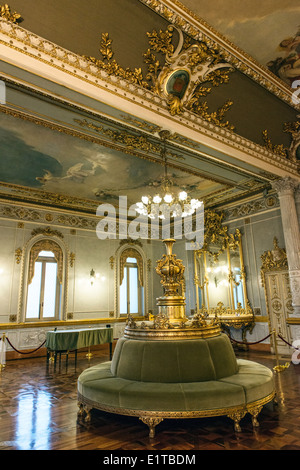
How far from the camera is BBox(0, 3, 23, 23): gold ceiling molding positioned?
3.38 m

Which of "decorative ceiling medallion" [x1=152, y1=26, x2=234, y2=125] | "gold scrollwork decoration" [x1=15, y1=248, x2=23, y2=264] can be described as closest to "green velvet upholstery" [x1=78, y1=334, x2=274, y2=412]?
"decorative ceiling medallion" [x1=152, y1=26, x2=234, y2=125]

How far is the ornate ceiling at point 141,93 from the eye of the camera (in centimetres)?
380

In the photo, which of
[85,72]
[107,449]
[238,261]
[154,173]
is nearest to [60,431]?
[107,449]

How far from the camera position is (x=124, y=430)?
10.4ft

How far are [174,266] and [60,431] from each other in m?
2.73

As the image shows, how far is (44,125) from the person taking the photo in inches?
224

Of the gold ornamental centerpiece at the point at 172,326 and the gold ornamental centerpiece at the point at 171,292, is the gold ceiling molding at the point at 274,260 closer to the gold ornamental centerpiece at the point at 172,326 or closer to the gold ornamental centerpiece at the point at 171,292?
the gold ornamental centerpiece at the point at 171,292

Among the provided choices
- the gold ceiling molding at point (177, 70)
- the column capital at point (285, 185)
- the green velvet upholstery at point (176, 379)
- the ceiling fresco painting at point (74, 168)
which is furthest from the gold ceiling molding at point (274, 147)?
the green velvet upholstery at point (176, 379)

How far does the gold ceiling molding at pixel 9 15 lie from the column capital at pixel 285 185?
6.51m

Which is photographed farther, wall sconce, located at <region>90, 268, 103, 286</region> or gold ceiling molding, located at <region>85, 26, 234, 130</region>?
wall sconce, located at <region>90, 268, 103, 286</region>

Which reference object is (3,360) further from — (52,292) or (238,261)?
(238,261)

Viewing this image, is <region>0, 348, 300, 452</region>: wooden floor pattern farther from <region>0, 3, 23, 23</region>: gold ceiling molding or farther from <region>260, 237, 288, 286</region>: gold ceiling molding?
<region>0, 3, 23, 23</region>: gold ceiling molding

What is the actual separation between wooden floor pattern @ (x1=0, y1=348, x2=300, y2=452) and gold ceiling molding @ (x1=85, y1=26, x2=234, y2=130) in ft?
15.0

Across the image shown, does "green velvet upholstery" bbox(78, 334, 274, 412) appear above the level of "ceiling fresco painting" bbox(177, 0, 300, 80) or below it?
below
